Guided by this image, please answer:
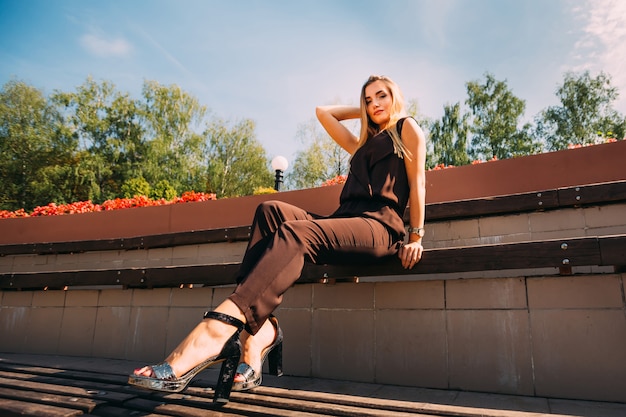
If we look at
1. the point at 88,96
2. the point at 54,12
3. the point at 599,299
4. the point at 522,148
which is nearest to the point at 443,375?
the point at 599,299

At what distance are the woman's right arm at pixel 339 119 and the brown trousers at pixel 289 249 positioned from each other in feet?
2.33

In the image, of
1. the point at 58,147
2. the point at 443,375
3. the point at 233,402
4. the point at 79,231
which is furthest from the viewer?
the point at 58,147

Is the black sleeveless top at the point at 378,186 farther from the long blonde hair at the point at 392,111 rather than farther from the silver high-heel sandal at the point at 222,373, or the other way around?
the silver high-heel sandal at the point at 222,373

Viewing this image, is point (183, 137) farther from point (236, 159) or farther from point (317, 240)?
point (317, 240)

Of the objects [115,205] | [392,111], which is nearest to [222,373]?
[392,111]

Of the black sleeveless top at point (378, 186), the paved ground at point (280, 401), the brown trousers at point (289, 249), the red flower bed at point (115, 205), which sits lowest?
the paved ground at point (280, 401)

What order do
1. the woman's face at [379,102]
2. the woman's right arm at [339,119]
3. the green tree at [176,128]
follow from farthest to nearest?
the green tree at [176,128]
the woman's right arm at [339,119]
the woman's face at [379,102]

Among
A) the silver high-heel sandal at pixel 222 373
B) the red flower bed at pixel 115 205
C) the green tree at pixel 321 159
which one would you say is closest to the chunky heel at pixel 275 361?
the silver high-heel sandal at pixel 222 373

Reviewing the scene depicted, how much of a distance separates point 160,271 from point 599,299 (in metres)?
2.77

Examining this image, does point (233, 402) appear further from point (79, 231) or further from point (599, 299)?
point (79, 231)

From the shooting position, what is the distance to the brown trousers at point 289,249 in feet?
5.14

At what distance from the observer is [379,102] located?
2.42m

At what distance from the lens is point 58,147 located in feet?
86.4

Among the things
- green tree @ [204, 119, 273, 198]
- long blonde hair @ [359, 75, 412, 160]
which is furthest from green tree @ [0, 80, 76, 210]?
long blonde hair @ [359, 75, 412, 160]
